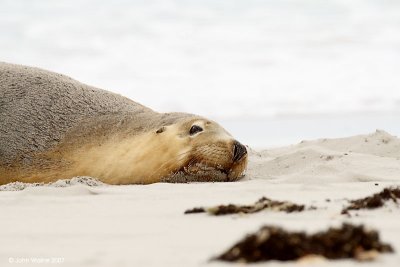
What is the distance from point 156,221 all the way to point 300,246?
120 cm

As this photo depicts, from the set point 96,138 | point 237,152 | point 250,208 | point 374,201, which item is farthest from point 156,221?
point 96,138

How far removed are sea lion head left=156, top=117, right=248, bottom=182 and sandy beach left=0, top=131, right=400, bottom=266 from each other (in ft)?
3.22

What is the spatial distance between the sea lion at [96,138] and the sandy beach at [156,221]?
101cm

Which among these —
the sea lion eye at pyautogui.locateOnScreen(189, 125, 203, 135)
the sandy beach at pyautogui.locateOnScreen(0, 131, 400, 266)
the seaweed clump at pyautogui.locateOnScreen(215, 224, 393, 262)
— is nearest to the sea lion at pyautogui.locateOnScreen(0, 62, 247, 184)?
the sea lion eye at pyautogui.locateOnScreen(189, 125, 203, 135)

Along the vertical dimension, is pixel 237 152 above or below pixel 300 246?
above

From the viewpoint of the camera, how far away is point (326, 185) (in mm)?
5109

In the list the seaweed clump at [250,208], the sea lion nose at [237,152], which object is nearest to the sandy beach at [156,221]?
the seaweed clump at [250,208]

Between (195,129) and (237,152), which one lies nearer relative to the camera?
(237,152)

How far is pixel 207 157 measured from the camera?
21.9 feet

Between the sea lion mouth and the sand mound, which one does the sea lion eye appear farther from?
the sand mound

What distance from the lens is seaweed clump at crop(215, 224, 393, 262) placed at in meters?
2.11

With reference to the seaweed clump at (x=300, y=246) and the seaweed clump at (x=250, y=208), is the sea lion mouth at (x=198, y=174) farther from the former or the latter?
the seaweed clump at (x=300, y=246)

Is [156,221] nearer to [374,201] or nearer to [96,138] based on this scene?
[374,201]

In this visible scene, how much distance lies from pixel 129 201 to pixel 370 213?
1.65 meters
